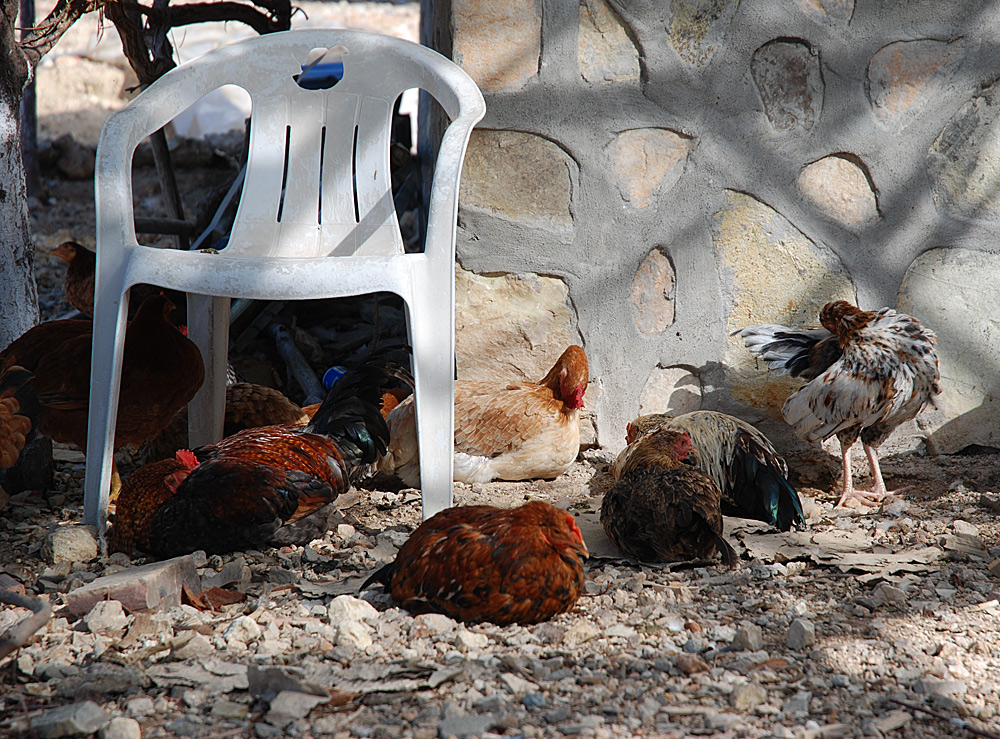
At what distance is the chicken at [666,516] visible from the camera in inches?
87.2

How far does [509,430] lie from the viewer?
9.54 ft

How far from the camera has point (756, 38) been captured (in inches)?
117

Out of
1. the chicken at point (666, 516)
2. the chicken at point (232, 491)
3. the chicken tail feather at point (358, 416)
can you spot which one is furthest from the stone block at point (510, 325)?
the chicken at point (666, 516)

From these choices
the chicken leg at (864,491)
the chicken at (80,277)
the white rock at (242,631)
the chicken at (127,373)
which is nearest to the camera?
the white rock at (242,631)

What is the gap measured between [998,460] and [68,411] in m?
3.36

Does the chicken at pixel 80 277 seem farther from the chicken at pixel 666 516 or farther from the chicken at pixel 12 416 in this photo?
the chicken at pixel 666 516

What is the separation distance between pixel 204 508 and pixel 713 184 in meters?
2.08

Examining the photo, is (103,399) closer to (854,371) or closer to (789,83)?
(854,371)

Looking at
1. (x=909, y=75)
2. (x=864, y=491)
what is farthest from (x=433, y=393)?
(x=909, y=75)

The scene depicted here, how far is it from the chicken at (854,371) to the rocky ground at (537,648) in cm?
37

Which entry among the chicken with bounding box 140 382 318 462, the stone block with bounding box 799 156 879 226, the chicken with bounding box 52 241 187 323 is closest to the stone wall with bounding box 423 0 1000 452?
the stone block with bounding box 799 156 879 226

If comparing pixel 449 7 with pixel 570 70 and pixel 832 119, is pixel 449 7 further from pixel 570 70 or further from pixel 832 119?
pixel 832 119

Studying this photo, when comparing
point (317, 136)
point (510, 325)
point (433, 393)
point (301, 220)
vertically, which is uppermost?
point (317, 136)

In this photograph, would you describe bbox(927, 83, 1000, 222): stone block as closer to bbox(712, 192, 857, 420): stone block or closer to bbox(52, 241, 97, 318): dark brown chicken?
bbox(712, 192, 857, 420): stone block
